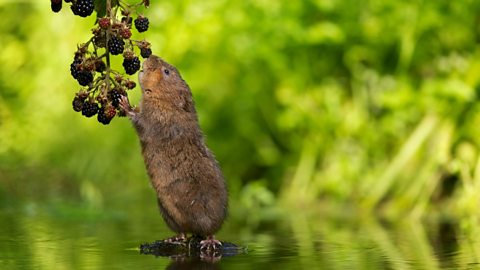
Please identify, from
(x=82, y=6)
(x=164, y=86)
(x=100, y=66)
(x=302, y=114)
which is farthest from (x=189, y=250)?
(x=302, y=114)

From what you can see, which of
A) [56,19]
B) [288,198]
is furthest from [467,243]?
[56,19]

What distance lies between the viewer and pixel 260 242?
6137 millimetres

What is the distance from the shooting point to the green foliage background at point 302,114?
857cm

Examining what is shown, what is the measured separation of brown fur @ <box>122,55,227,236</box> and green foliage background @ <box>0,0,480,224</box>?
2.46m

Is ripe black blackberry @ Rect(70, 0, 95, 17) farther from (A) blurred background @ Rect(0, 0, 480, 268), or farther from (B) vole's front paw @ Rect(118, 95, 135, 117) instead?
(A) blurred background @ Rect(0, 0, 480, 268)

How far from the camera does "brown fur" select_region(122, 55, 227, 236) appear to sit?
17.6 feet

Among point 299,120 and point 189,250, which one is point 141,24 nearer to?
point 189,250

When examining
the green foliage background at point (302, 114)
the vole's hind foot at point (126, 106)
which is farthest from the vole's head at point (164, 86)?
the green foliage background at point (302, 114)

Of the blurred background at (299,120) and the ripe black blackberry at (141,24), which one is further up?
the blurred background at (299,120)

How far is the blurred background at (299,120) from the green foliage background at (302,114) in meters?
0.01

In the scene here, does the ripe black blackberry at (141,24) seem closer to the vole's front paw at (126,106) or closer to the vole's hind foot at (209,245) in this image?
the vole's front paw at (126,106)

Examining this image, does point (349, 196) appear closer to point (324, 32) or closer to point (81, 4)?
point (324, 32)

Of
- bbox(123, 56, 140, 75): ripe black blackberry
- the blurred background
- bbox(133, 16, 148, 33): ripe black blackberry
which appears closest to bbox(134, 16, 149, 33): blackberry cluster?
bbox(133, 16, 148, 33): ripe black blackberry

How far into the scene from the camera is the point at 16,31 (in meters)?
11.7
